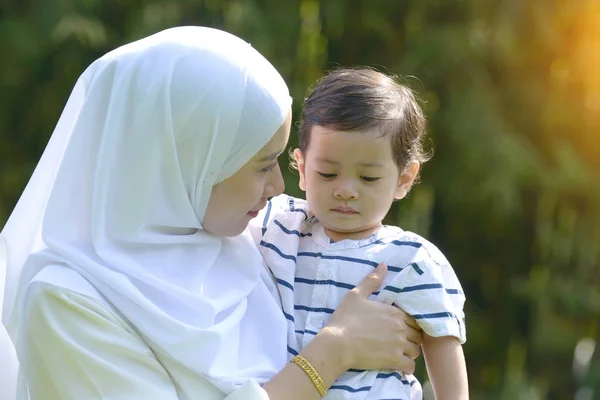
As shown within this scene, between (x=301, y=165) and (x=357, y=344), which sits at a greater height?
(x=301, y=165)

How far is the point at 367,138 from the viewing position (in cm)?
228

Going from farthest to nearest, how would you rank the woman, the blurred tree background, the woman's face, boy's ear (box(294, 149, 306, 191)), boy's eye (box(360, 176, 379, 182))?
the blurred tree background < boy's ear (box(294, 149, 306, 191)) < boy's eye (box(360, 176, 379, 182)) < the woman's face < the woman

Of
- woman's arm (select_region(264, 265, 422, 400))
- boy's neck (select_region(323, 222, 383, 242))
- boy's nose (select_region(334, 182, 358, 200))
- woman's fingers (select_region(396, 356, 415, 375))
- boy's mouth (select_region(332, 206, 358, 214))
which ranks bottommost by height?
Answer: woman's fingers (select_region(396, 356, 415, 375))

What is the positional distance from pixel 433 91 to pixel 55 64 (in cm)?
212

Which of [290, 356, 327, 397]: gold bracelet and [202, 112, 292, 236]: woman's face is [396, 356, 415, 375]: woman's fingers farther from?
[202, 112, 292, 236]: woman's face

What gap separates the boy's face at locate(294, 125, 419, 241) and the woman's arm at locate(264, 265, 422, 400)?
0.14 metres

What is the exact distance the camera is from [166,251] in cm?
220

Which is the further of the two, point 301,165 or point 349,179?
point 301,165

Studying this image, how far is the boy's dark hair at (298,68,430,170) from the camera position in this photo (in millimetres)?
2297

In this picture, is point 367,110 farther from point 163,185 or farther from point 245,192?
point 163,185

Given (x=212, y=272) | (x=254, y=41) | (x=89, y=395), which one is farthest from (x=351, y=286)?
(x=254, y=41)

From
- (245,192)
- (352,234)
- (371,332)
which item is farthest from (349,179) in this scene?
(371,332)

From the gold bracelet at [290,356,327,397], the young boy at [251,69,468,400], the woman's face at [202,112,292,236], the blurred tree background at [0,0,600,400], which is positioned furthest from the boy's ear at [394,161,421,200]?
the blurred tree background at [0,0,600,400]

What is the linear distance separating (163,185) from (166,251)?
0.49 ft
